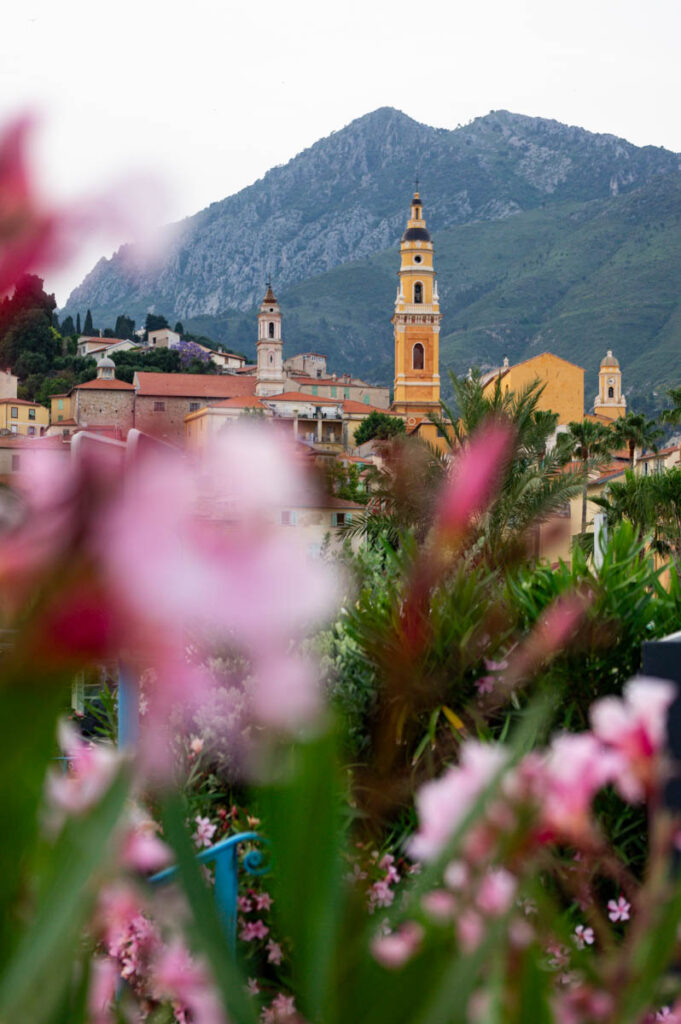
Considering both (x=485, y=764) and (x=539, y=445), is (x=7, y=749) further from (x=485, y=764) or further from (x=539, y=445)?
(x=539, y=445)

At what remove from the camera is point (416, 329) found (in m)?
65.1

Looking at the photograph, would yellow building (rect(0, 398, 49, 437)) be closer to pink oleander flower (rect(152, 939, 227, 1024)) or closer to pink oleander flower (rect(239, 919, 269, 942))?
pink oleander flower (rect(152, 939, 227, 1024))

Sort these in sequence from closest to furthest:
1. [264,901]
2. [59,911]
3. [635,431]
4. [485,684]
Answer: [59,911] → [264,901] → [485,684] → [635,431]

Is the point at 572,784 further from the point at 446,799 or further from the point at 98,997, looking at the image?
the point at 98,997

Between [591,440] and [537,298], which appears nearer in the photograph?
[591,440]

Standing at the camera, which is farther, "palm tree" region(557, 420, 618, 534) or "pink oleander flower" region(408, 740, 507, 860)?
"palm tree" region(557, 420, 618, 534)

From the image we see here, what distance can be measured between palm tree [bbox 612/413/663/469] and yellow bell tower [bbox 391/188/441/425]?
1243 inches

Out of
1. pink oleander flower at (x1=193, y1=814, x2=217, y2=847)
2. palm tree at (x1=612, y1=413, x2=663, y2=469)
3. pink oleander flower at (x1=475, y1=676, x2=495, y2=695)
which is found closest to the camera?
pink oleander flower at (x1=193, y1=814, x2=217, y2=847)

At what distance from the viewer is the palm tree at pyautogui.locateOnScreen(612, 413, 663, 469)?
31500 millimetres

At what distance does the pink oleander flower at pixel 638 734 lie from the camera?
54 centimetres

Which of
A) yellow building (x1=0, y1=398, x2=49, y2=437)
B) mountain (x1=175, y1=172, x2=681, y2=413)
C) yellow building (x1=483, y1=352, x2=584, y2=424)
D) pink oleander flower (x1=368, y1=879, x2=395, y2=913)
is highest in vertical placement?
mountain (x1=175, y1=172, x2=681, y2=413)

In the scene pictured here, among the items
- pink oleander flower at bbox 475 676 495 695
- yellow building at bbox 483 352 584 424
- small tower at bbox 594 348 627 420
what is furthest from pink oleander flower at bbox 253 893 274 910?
small tower at bbox 594 348 627 420

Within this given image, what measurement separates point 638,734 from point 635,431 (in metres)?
32.5

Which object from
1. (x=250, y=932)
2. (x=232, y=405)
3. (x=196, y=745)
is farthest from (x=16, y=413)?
(x=196, y=745)
